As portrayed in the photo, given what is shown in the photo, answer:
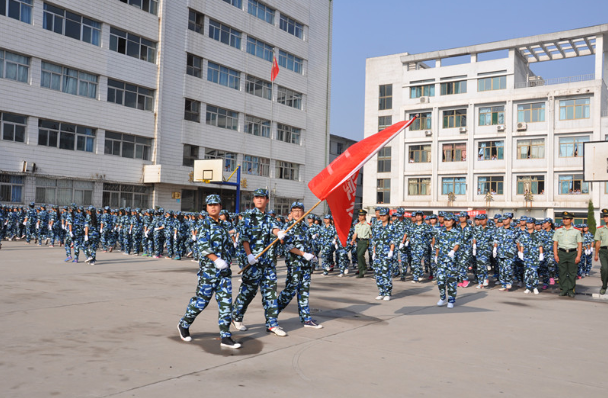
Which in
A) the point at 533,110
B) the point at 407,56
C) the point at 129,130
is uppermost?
the point at 407,56

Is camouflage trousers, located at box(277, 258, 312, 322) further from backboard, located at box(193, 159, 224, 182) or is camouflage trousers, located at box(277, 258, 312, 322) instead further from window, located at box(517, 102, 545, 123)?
window, located at box(517, 102, 545, 123)

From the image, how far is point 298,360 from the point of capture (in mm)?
6020

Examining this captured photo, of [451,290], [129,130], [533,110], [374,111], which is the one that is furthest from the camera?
[374,111]

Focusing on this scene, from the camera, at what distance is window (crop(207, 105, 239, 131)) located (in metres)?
39.0

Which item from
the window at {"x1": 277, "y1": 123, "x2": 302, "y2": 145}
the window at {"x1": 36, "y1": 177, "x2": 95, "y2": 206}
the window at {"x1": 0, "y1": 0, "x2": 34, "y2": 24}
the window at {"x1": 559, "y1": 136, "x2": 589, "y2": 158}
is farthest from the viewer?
the window at {"x1": 277, "y1": 123, "x2": 302, "y2": 145}

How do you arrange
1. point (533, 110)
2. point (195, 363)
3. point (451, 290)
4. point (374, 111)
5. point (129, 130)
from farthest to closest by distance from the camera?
point (374, 111)
point (533, 110)
point (129, 130)
point (451, 290)
point (195, 363)

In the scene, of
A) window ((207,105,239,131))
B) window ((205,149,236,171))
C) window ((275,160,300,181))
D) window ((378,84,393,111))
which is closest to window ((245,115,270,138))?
window ((207,105,239,131))

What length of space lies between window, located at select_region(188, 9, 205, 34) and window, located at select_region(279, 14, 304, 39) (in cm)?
913

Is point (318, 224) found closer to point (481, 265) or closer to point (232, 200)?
point (481, 265)

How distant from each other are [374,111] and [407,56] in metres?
8.18

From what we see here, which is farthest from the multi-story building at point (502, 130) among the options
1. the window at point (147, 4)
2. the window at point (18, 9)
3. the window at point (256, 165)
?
the window at point (18, 9)

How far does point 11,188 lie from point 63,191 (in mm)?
2932

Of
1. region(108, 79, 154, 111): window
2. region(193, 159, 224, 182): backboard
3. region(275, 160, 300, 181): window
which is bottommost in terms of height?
region(193, 159, 224, 182): backboard

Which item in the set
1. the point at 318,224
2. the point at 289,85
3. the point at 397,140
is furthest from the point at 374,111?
the point at 318,224
